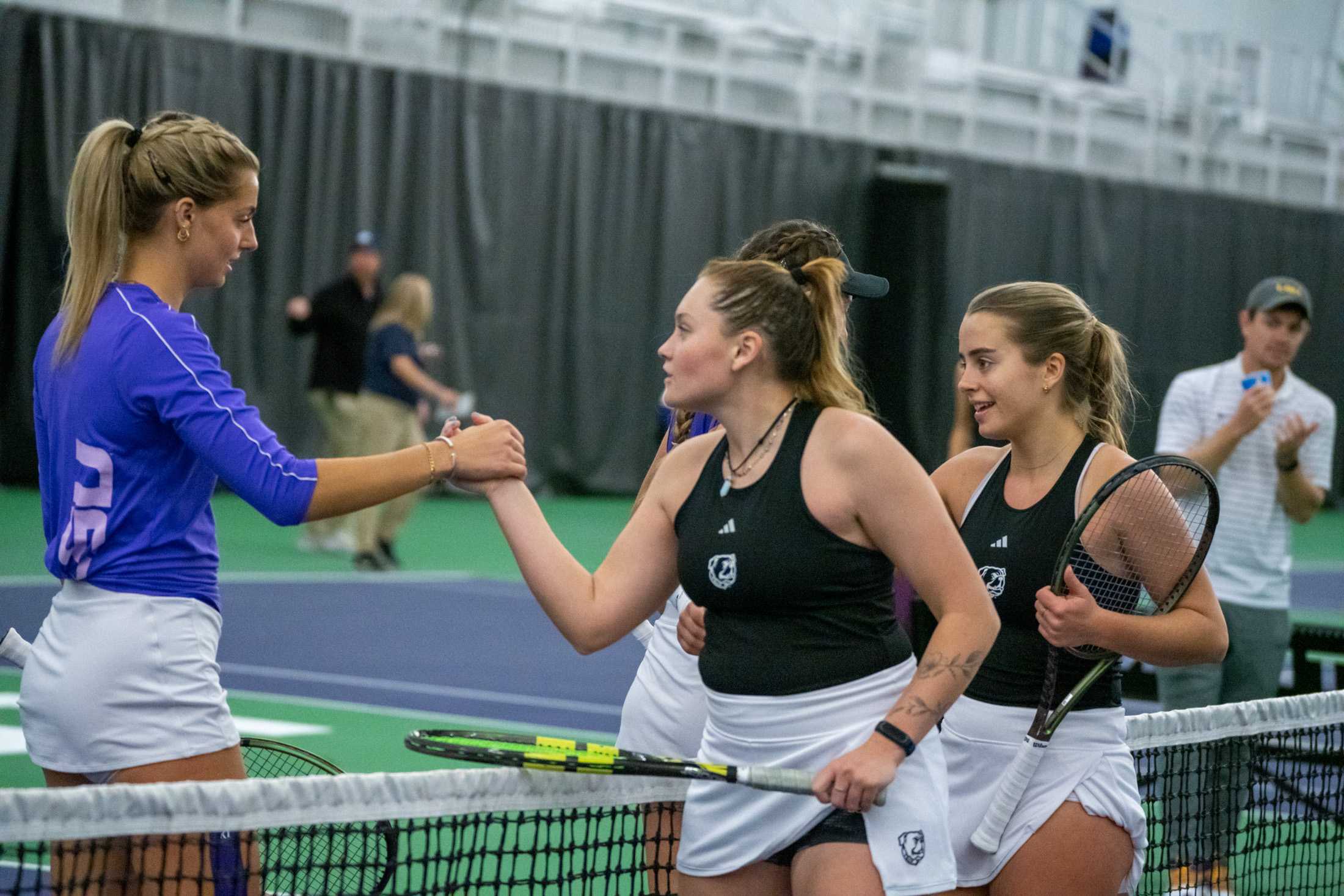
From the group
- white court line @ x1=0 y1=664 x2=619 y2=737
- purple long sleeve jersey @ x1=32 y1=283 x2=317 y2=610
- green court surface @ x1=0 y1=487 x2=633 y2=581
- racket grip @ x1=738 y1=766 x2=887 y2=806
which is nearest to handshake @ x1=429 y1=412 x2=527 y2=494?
purple long sleeve jersey @ x1=32 y1=283 x2=317 y2=610

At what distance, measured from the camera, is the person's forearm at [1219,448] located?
5.12 metres

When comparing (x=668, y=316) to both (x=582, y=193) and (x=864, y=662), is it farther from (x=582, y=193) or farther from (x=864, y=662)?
(x=864, y=662)

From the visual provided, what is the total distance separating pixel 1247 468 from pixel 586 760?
3.53m

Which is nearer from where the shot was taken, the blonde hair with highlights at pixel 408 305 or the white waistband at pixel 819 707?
the white waistband at pixel 819 707

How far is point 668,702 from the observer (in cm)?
315

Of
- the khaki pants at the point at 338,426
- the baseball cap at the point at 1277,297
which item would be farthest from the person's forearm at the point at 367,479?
the khaki pants at the point at 338,426

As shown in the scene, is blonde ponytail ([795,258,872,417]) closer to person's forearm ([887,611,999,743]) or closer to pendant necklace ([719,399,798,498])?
pendant necklace ([719,399,798,498])

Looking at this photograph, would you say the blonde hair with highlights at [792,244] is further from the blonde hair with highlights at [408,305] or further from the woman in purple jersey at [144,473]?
the blonde hair with highlights at [408,305]

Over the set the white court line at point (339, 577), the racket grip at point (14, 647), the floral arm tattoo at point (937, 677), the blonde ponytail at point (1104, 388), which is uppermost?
the blonde ponytail at point (1104, 388)

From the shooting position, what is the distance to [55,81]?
1259cm

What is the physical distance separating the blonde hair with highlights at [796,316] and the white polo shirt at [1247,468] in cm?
297

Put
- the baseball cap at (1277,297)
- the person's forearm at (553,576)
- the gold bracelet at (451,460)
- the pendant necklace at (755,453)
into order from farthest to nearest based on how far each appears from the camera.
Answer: the baseball cap at (1277,297) < the gold bracelet at (451,460) < the person's forearm at (553,576) < the pendant necklace at (755,453)

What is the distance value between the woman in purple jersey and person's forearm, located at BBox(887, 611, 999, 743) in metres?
0.83

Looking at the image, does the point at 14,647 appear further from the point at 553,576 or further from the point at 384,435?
the point at 384,435
